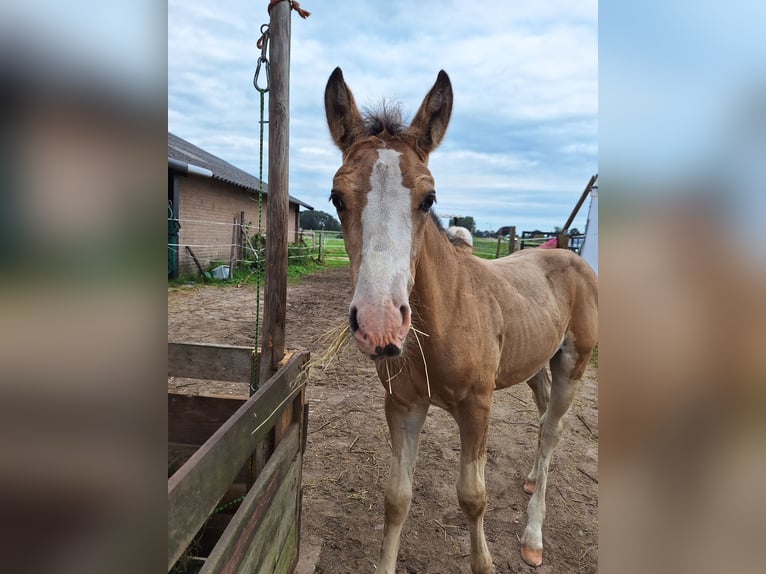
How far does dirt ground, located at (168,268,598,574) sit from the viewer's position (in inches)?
107

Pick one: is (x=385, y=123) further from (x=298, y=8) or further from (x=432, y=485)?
(x=432, y=485)

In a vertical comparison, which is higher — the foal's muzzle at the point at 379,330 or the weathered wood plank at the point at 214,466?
the foal's muzzle at the point at 379,330

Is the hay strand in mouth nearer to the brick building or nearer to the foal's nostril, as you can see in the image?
the foal's nostril

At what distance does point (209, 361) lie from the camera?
257 cm

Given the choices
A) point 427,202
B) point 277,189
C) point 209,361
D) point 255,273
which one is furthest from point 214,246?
point 427,202

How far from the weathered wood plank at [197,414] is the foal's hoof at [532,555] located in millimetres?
2141

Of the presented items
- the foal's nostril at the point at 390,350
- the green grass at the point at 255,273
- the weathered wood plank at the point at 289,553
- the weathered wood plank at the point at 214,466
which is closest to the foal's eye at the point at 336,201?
the foal's nostril at the point at 390,350

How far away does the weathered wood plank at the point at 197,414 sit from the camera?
244cm

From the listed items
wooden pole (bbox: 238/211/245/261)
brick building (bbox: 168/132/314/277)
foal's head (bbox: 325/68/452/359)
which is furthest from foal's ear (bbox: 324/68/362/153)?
wooden pole (bbox: 238/211/245/261)

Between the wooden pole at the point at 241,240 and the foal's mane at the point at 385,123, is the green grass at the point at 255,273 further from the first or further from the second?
the foal's mane at the point at 385,123

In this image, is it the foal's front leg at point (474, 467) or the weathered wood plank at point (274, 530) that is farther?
the foal's front leg at point (474, 467)
